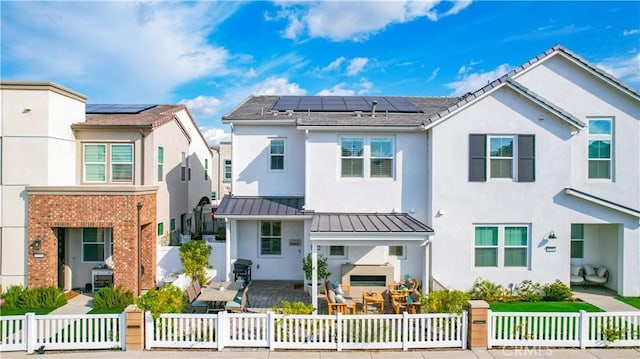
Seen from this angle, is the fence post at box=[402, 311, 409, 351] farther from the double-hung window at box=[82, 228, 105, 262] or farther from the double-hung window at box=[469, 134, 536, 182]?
the double-hung window at box=[82, 228, 105, 262]

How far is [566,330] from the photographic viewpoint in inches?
328

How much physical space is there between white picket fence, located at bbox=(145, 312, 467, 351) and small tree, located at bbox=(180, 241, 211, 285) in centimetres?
484

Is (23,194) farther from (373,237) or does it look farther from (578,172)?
(578,172)

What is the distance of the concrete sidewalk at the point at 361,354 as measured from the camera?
7824mm

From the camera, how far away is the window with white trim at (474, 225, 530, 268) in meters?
12.3

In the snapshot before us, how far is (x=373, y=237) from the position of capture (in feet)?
35.3

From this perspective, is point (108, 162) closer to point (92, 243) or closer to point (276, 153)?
point (92, 243)

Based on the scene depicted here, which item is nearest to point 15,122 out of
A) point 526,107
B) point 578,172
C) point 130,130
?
point 130,130

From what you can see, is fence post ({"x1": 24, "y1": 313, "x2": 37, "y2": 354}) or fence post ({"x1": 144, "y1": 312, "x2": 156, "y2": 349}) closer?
fence post ({"x1": 24, "y1": 313, "x2": 37, "y2": 354})

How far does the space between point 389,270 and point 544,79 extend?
29.7 ft

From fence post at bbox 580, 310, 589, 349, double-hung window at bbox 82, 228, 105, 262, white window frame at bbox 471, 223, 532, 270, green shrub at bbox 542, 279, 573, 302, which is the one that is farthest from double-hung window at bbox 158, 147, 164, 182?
green shrub at bbox 542, 279, 573, 302

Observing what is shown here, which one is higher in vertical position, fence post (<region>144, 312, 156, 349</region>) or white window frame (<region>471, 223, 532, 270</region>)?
white window frame (<region>471, 223, 532, 270</region>)

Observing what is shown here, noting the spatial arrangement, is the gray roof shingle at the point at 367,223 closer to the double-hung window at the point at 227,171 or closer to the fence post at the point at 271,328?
the fence post at the point at 271,328

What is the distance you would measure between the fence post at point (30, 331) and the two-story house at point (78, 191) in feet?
12.3
